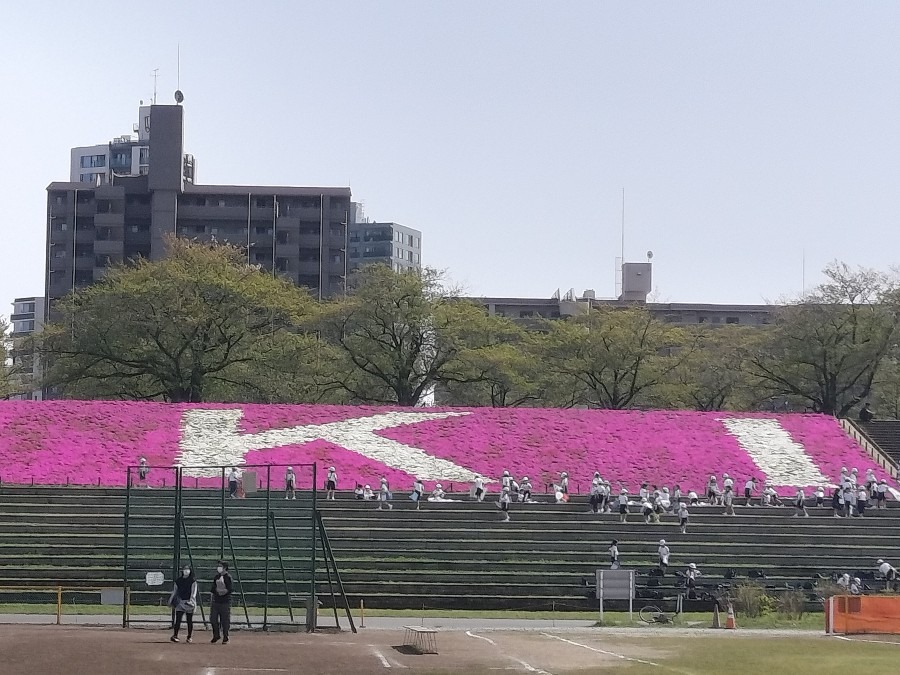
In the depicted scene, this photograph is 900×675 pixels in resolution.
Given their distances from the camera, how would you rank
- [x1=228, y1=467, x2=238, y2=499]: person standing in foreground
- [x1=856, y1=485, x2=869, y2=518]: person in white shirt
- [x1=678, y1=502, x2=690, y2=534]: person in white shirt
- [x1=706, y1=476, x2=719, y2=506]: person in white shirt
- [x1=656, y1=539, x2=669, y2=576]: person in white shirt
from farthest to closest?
[x1=706, y1=476, x2=719, y2=506]: person in white shirt → [x1=856, y1=485, x2=869, y2=518]: person in white shirt → [x1=678, y1=502, x2=690, y2=534]: person in white shirt → [x1=228, y1=467, x2=238, y2=499]: person standing in foreground → [x1=656, y1=539, x2=669, y2=576]: person in white shirt

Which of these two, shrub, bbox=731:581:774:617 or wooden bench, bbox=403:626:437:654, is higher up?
wooden bench, bbox=403:626:437:654

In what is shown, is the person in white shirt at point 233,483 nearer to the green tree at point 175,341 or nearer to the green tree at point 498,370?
the green tree at point 175,341

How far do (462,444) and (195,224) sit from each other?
8011cm

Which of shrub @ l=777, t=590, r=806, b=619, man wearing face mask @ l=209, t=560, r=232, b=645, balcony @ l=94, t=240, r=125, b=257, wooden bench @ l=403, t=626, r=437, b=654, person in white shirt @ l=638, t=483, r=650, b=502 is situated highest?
balcony @ l=94, t=240, r=125, b=257

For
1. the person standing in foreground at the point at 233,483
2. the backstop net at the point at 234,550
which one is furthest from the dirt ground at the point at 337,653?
the person standing in foreground at the point at 233,483

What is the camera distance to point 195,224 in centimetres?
13450

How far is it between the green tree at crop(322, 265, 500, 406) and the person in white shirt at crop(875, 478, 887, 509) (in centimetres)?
2969

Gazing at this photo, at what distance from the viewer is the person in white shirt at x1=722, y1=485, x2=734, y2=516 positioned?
169 feet

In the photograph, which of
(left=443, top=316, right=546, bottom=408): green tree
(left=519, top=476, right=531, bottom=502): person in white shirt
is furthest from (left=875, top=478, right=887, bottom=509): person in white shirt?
(left=443, top=316, right=546, bottom=408): green tree

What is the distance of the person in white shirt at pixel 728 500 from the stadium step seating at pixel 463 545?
1.64 feet

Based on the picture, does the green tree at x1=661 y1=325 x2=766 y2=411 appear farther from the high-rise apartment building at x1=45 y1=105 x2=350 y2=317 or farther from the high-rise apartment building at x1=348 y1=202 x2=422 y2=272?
the high-rise apartment building at x1=348 y1=202 x2=422 y2=272

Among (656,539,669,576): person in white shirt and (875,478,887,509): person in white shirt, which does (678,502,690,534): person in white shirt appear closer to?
(656,539,669,576): person in white shirt

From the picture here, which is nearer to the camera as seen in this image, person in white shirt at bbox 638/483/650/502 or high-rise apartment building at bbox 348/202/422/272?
person in white shirt at bbox 638/483/650/502

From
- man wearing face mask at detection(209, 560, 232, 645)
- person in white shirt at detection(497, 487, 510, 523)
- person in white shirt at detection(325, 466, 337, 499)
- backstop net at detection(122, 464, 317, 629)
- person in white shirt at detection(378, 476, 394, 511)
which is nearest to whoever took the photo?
man wearing face mask at detection(209, 560, 232, 645)
